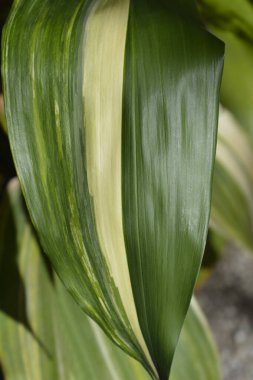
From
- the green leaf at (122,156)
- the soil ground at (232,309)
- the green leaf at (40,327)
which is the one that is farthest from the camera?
the soil ground at (232,309)

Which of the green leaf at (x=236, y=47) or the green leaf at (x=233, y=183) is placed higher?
the green leaf at (x=236, y=47)

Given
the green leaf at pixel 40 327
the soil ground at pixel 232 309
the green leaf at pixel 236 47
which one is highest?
the green leaf at pixel 236 47

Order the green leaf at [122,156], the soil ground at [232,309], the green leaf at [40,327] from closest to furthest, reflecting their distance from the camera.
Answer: the green leaf at [122,156]
the green leaf at [40,327]
the soil ground at [232,309]

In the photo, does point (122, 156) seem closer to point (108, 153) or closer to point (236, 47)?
point (108, 153)

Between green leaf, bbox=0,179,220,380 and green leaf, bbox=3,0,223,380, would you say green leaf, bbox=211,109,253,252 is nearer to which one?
green leaf, bbox=0,179,220,380

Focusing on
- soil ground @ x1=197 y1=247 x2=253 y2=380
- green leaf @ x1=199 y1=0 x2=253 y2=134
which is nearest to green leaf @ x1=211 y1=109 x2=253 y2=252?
green leaf @ x1=199 y1=0 x2=253 y2=134

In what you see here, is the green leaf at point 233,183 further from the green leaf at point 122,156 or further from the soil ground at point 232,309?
the soil ground at point 232,309

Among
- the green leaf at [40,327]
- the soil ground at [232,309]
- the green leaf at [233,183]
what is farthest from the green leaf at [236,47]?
the soil ground at [232,309]

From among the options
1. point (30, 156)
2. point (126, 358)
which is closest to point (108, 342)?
point (126, 358)
